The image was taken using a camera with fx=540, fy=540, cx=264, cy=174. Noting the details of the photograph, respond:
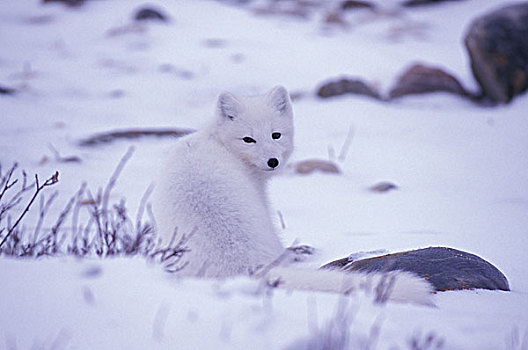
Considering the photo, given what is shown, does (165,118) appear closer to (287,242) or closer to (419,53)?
(287,242)

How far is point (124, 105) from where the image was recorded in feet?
31.2

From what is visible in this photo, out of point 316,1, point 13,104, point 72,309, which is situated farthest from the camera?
point 316,1

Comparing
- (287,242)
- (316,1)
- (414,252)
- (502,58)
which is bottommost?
(287,242)

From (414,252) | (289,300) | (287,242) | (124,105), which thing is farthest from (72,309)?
(124,105)

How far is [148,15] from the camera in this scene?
14.0 metres

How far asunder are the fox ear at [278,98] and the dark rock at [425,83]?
6329mm

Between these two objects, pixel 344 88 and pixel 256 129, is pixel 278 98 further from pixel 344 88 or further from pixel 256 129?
pixel 344 88

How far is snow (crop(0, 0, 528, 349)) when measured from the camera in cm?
183

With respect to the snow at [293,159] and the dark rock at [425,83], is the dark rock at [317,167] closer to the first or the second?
the snow at [293,159]

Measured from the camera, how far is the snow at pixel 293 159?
1.83 metres

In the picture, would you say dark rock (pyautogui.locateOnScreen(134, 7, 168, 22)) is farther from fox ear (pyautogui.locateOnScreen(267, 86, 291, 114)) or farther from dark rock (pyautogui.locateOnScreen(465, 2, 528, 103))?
fox ear (pyautogui.locateOnScreen(267, 86, 291, 114))

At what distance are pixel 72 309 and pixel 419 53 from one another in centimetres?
1186

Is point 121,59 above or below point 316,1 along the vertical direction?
below

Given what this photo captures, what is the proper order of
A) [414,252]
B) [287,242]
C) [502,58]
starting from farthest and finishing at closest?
[502,58] < [287,242] < [414,252]
